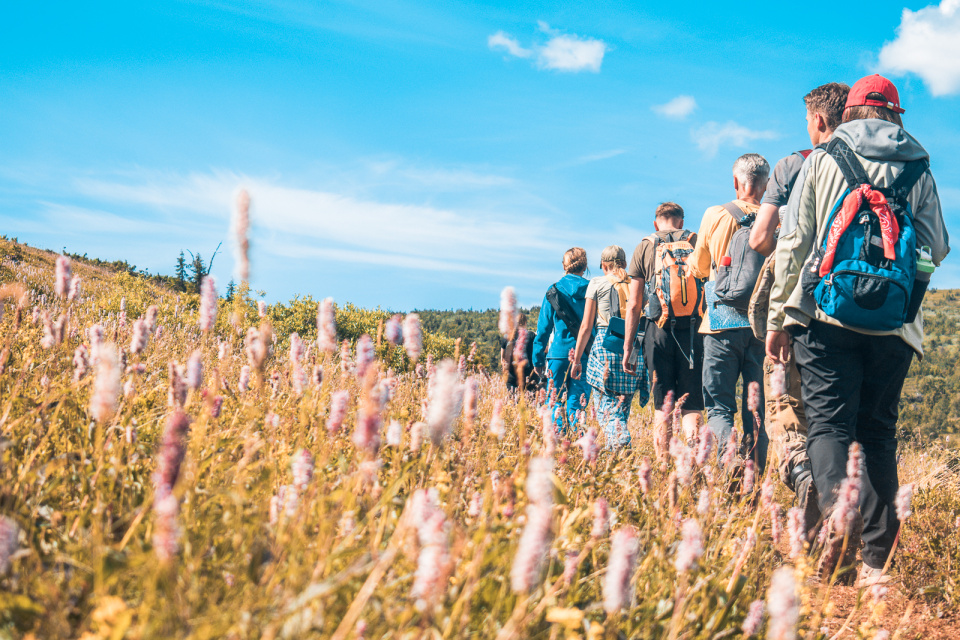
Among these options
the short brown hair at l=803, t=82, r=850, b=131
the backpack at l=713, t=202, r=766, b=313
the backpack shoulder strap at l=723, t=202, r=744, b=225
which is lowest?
the backpack at l=713, t=202, r=766, b=313

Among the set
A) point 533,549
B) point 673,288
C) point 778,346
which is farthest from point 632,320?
point 533,549

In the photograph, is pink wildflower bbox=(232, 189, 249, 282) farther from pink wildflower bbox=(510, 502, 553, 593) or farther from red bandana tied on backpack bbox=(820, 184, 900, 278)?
red bandana tied on backpack bbox=(820, 184, 900, 278)

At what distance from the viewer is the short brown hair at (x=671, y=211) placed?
18.0ft

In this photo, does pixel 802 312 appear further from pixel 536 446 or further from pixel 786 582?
pixel 786 582

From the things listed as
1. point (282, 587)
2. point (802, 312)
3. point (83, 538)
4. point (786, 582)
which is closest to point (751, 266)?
point (802, 312)

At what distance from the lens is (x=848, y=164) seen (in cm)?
292

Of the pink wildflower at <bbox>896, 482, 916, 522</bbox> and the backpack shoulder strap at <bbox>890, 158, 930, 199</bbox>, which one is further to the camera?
the backpack shoulder strap at <bbox>890, 158, 930, 199</bbox>

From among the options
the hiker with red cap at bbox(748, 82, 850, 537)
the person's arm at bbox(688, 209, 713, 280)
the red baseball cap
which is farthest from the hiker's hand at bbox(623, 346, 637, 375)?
the red baseball cap

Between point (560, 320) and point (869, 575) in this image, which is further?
point (560, 320)

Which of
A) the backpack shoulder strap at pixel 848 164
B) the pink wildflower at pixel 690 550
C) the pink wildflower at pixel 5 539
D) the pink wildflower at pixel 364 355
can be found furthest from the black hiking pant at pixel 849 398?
the pink wildflower at pixel 5 539

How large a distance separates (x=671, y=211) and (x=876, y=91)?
7.70ft

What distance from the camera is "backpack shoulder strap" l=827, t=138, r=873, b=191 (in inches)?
114

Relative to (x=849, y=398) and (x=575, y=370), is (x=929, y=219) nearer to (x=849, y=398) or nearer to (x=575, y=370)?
(x=849, y=398)

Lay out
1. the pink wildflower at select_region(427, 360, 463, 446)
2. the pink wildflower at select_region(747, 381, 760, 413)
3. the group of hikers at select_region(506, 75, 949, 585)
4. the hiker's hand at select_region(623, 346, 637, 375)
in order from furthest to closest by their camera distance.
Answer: the hiker's hand at select_region(623, 346, 637, 375), the group of hikers at select_region(506, 75, 949, 585), the pink wildflower at select_region(747, 381, 760, 413), the pink wildflower at select_region(427, 360, 463, 446)
